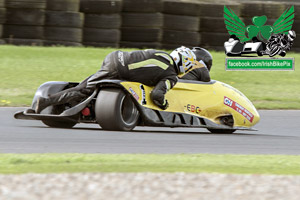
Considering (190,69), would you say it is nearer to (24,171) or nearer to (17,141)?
(17,141)

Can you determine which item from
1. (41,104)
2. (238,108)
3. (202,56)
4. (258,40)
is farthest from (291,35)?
(41,104)

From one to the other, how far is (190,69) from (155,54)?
709 mm

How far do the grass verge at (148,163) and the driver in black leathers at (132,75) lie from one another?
6.64ft

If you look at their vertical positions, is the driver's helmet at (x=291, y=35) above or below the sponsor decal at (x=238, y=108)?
above

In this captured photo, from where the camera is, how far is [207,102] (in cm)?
997

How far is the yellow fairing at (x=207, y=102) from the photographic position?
31.4 feet

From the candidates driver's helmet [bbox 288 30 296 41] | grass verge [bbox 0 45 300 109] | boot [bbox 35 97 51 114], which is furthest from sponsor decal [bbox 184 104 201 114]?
driver's helmet [bbox 288 30 296 41]

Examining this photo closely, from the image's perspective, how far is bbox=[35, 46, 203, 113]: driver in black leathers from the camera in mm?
9367

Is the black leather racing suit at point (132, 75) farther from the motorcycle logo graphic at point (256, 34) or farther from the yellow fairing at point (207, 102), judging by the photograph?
the motorcycle logo graphic at point (256, 34)

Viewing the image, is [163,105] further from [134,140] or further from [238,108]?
[238,108]

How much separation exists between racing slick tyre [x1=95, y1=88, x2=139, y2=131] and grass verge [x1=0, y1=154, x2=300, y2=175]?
1.60 m

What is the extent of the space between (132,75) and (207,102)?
1269 millimetres

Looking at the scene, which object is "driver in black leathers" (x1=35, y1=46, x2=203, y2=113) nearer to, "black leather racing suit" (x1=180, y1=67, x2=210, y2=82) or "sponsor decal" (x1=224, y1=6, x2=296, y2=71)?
"black leather racing suit" (x1=180, y1=67, x2=210, y2=82)

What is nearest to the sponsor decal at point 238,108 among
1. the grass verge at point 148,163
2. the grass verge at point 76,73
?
the grass verge at point 148,163
